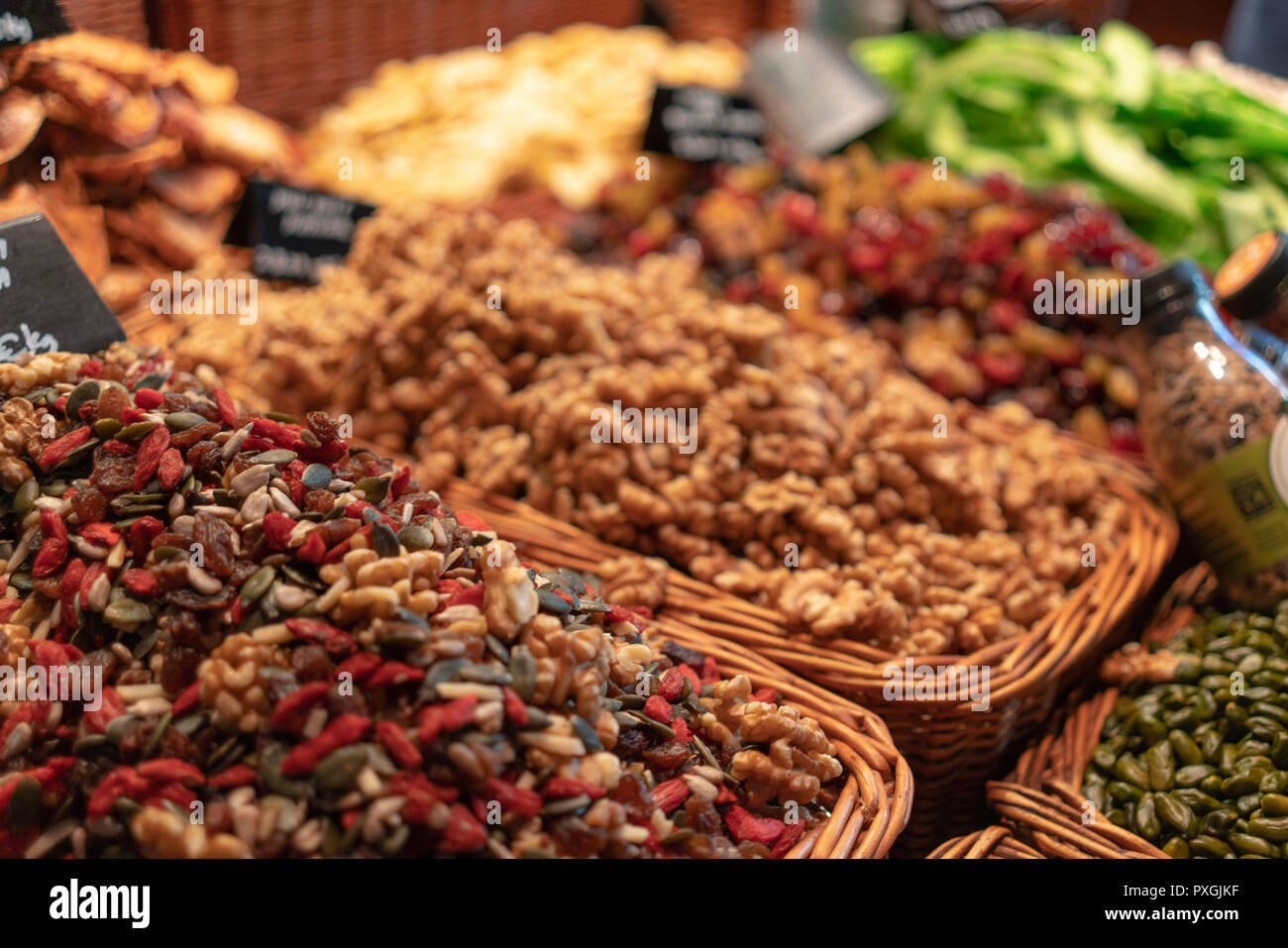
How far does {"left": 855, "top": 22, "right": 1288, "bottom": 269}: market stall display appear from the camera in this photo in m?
2.21

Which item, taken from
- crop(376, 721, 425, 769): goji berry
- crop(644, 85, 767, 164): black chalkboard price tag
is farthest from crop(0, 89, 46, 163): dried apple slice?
crop(644, 85, 767, 164): black chalkboard price tag

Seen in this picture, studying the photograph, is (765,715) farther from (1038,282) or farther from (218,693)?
(1038,282)

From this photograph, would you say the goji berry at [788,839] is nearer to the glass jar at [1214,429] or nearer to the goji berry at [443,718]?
the goji berry at [443,718]

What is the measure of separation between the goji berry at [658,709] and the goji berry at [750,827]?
112 millimetres

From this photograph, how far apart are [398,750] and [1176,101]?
2646mm

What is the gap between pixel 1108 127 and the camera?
2.43 meters

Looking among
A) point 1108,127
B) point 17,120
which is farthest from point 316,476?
point 1108,127

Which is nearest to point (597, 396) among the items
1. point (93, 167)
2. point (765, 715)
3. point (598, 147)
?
point (765, 715)

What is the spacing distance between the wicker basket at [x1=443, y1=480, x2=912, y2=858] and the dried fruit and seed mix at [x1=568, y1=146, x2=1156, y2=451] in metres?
0.87

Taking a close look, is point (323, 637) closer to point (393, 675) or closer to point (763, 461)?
point (393, 675)

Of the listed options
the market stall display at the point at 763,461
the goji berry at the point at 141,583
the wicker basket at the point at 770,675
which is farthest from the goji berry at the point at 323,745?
the market stall display at the point at 763,461

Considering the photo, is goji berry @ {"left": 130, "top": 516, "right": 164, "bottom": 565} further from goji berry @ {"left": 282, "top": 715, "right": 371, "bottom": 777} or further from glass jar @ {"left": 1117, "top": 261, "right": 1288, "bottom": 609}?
glass jar @ {"left": 1117, "top": 261, "right": 1288, "bottom": 609}

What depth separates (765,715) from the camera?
0.97 m

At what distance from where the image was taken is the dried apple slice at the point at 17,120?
1.42 metres
